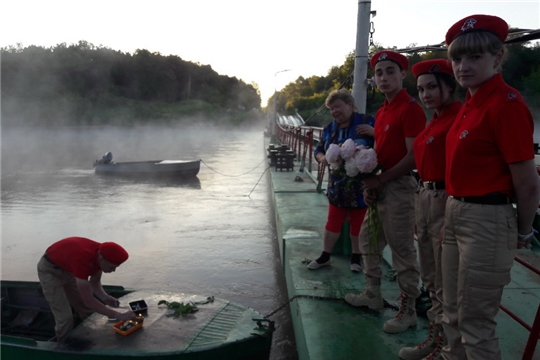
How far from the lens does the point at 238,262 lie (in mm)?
7477

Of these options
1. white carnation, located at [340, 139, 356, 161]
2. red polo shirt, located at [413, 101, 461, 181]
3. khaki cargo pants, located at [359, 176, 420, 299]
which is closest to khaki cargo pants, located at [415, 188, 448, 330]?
red polo shirt, located at [413, 101, 461, 181]

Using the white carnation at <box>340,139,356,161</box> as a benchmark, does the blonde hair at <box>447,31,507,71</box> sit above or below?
above

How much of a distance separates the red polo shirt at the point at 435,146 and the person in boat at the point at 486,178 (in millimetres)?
400

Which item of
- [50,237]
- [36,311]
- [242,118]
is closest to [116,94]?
[242,118]

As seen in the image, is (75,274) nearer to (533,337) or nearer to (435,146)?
(435,146)

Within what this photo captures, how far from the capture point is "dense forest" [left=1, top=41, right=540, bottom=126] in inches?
2251

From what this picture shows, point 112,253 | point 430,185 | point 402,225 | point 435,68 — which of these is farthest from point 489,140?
point 112,253

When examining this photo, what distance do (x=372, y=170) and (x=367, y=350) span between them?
1.31 m

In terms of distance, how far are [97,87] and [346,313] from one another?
77689 mm

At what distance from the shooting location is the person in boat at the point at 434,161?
255cm

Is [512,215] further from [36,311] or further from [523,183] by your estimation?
[36,311]

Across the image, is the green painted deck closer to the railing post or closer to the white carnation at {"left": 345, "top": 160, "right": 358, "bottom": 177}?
the railing post

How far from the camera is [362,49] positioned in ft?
16.0

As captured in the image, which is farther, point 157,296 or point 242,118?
point 242,118
